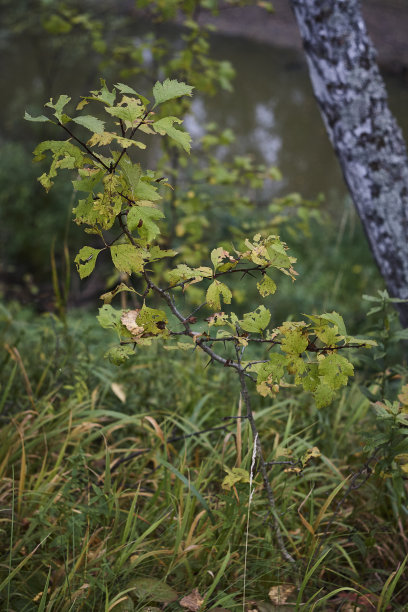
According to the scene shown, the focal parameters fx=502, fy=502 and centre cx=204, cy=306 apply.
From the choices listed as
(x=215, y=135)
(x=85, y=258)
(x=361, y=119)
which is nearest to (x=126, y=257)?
(x=85, y=258)

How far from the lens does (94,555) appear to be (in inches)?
55.6

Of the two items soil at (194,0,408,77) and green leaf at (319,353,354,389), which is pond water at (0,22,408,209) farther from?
green leaf at (319,353,354,389)

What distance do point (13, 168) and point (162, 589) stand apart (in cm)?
579

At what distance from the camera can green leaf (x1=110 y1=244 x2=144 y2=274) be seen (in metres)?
1.10

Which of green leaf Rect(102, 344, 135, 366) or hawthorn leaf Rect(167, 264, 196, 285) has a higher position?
hawthorn leaf Rect(167, 264, 196, 285)

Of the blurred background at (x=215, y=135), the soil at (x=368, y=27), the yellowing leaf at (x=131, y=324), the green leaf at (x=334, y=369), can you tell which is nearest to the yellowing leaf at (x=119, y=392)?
the blurred background at (x=215, y=135)

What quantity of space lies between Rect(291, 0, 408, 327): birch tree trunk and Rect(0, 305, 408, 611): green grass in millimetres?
747

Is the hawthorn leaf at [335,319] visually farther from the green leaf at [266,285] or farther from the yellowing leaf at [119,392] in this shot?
the yellowing leaf at [119,392]

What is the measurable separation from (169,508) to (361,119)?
167 centimetres

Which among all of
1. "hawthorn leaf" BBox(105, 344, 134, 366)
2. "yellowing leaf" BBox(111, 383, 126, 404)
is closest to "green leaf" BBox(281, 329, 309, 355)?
"hawthorn leaf" BBox(105, 344, 134, 366)

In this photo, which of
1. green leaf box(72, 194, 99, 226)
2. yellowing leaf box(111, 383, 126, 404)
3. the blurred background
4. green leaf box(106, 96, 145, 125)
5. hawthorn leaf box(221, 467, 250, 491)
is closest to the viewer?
green leaf box(106, 96, 145, 125)

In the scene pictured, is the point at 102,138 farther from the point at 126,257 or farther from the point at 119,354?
the point at 119,354

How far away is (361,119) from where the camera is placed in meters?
2.07

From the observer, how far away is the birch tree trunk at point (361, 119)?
204cm
